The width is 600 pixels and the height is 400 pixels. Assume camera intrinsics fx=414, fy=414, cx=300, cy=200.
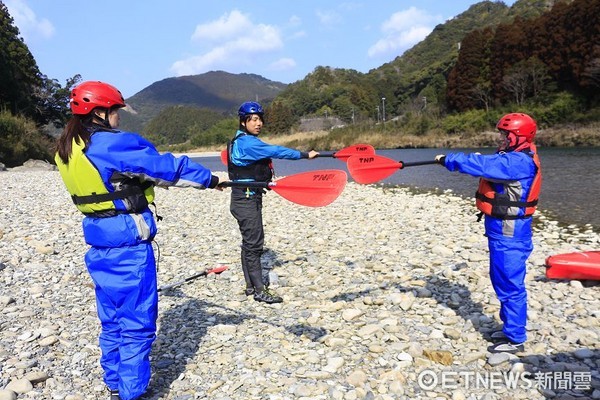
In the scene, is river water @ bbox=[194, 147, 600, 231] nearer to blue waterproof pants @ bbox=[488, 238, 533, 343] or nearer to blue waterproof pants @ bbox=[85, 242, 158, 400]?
blue waterproof pants @ bbox=[488, 238, 533, 343]

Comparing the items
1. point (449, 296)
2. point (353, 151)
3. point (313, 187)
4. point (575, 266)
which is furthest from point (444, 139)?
point (313, 187)

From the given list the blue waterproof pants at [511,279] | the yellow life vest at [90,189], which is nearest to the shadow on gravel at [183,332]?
the yellow life vest at [90,189]

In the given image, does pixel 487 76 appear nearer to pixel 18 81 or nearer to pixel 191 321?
pixel 18 81

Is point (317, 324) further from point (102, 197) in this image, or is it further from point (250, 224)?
point (102, 197)

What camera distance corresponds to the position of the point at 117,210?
3252mm

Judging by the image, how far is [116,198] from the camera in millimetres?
3203

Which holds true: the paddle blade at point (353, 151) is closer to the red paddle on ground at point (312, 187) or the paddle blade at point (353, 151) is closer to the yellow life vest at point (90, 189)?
the red paddle on ground at point (312, 187)

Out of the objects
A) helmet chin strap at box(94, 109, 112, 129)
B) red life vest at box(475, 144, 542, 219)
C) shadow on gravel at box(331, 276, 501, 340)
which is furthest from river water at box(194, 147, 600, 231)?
helmet chin strap at box(94, 109, 112, 129)

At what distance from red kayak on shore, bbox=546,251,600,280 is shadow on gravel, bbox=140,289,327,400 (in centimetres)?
358

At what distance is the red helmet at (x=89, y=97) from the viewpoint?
10.5ft

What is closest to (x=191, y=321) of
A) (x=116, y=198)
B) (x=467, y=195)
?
(x=116, y=198)

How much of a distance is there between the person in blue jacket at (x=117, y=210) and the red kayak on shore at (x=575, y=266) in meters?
5.37

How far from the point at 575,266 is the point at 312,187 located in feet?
12.9

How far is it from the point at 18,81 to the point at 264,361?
37.6 metres
